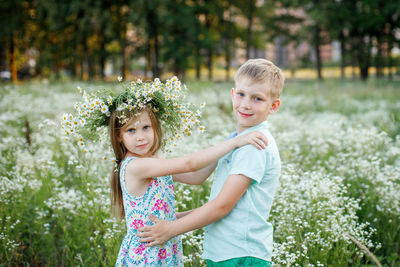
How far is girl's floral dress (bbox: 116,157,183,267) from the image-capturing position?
2.38m

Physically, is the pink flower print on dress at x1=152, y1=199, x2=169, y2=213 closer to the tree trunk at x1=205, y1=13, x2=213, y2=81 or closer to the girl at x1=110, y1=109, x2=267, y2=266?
the girl at x1=110, y1=109, x2=267, y2=266

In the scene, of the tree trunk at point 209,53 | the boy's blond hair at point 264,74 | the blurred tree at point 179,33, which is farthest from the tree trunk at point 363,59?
the boy's blond hair at point 264,74

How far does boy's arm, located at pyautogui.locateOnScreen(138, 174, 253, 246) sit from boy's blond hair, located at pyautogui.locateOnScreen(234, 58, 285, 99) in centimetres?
61

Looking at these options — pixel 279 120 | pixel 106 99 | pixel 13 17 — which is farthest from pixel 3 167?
pixel 13 17

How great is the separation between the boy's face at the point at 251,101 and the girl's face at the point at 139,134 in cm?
66

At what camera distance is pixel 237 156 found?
85.6 inches

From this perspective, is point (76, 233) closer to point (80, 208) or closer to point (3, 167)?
point (80, 208)

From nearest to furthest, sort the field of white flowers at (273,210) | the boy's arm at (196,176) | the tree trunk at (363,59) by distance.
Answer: the boy's arm at (196,176), the field of white flowers at (273,210), the tree trunk at (363,59)

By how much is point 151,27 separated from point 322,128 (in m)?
27.4

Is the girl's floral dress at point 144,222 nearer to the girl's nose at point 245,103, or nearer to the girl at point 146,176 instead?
the girl at point 146,176

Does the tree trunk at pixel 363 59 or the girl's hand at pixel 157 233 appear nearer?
the girl's hand at pixel 157 233

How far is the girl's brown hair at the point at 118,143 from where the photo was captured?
8.18 ft

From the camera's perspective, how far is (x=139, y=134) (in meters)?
2.48

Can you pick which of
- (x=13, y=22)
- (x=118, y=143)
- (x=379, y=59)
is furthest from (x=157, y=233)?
(x=379, y=59)
